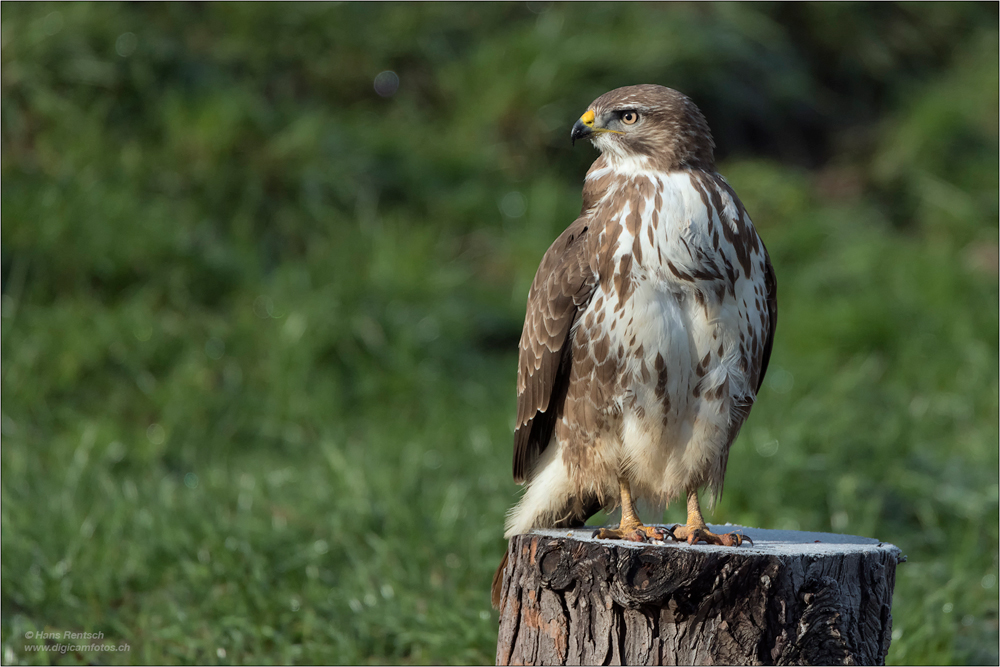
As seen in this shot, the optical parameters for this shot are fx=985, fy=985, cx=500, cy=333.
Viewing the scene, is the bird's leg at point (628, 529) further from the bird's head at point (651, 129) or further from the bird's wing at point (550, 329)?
the bird's head at point (651, 129)

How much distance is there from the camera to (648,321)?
304 cm

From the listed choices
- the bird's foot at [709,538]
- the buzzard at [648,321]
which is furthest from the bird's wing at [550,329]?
the bird's foot at [709,538]

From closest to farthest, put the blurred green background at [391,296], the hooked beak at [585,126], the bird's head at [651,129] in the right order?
the bird's head at [651,129], the hooked beak at [585,126], the blurred green background at [391,296]

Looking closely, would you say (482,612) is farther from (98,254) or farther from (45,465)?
(98,254)

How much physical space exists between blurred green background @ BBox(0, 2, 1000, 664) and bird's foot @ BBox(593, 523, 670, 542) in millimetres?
1240

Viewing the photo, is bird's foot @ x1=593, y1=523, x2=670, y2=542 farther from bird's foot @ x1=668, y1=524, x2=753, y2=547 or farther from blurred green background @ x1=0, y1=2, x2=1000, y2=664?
blurred green background @ x1=0, y1=2, x2=1000, y2=664

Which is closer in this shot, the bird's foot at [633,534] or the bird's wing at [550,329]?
the bird's foot at [633,534]

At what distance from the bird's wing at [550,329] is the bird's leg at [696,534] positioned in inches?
22.5

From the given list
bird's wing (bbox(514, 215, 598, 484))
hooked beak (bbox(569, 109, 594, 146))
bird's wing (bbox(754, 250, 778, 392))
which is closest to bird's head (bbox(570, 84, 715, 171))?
hooked beak (bbox(569, 109, 594, 146))

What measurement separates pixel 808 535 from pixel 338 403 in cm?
345

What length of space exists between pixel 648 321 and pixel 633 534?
0.67 m

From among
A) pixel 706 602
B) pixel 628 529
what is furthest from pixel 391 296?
pixel 706 602

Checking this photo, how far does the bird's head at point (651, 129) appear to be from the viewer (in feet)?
10.5

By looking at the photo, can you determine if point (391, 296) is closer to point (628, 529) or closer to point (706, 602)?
point (628, 529)
